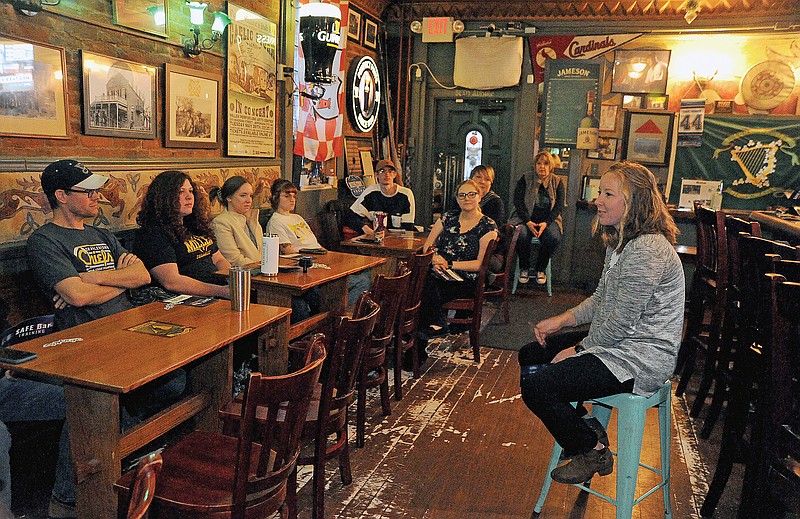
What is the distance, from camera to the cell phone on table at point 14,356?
2021 millimetres

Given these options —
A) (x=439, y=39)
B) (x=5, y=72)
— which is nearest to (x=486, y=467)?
(x=5, y=72)

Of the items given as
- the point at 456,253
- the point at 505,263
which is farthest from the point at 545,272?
the point at 456,253

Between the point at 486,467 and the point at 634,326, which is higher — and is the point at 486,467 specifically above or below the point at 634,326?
below

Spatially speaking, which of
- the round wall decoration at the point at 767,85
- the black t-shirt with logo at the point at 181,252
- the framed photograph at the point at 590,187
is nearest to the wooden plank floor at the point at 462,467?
the black t-shirt with logo at the point at 181,252

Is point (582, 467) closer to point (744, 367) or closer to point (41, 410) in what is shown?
point (744, 367)

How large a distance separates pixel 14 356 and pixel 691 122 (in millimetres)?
7225

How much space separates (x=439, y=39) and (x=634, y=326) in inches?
245

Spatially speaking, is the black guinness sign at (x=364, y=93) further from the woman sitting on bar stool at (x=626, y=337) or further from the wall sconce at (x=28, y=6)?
the woman sitting on bar stool at (x=626, y=337)

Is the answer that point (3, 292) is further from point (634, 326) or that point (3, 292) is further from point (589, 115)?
point (589, 115)

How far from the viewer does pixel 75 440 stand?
6.77 feet

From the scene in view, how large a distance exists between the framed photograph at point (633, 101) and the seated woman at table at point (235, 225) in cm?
499

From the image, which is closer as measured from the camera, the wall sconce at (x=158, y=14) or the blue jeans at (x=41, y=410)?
the blue jeans at (x=41, y=410)

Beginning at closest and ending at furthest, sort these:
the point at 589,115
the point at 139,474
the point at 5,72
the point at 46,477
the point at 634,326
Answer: the point at 139,474, the point at 634,326, the point at 46,477, the point at 5,72, the point at 589,115

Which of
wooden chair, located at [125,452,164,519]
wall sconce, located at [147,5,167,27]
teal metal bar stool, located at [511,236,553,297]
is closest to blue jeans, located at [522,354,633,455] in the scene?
wooden chair, located at [125,452,164,519]
